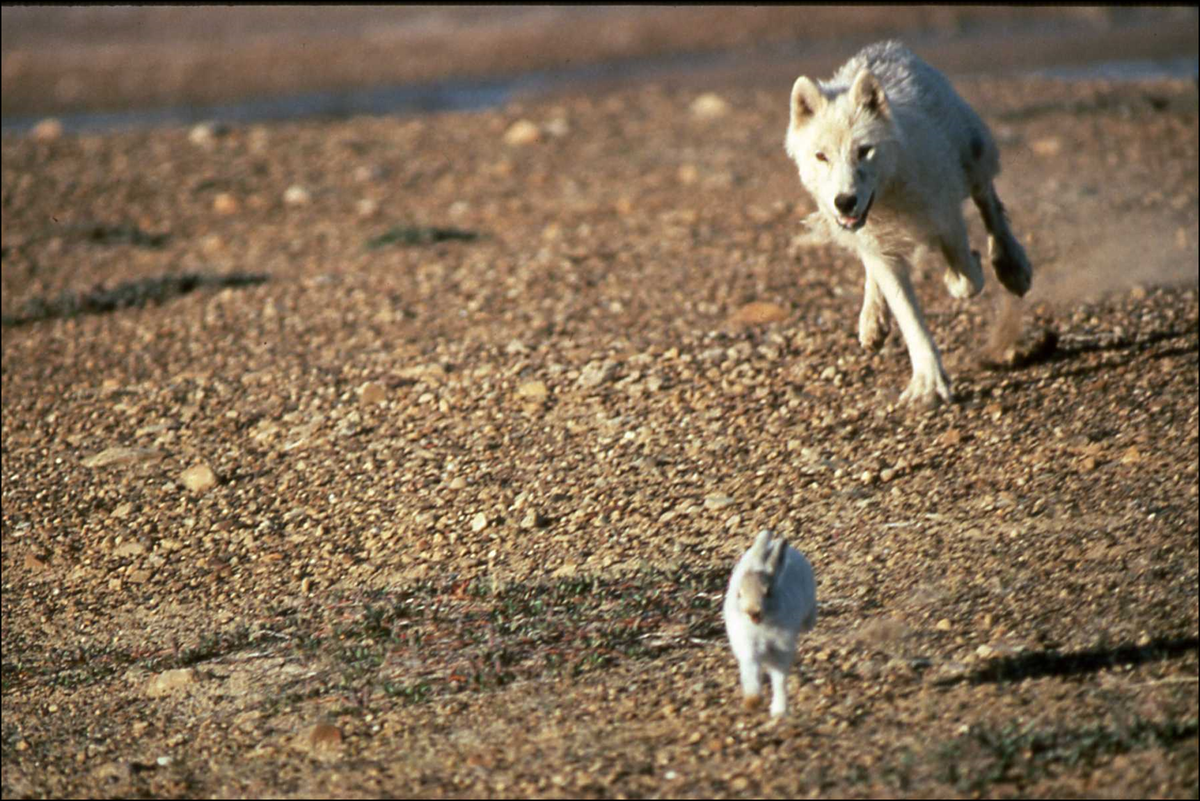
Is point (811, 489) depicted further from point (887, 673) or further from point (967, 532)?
point (887, 673)

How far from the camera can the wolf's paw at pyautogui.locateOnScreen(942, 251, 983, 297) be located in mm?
7754

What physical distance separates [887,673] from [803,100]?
277cm

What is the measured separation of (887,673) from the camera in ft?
17.7

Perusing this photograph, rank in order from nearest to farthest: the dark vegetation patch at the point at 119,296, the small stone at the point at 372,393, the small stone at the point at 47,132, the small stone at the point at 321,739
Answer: the small stone at the point at 321,739 → the small stone at the point at 372,393 → the dark vegetation patch at the point at 119,296 → the small stone at the point at 47,132

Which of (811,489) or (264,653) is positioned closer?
(264,653)

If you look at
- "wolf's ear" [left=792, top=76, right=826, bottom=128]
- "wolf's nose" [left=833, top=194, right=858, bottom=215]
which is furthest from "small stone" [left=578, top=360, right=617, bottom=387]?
"wolf's nose" [left=833, top=194, right=858, bottom=215]

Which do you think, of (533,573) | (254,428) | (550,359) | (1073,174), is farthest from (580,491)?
(1073,174)

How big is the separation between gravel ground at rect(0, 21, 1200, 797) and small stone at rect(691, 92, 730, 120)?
3.48 m

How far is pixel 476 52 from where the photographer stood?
2586 cm

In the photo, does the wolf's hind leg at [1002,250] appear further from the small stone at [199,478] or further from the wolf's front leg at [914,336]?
the small stone at [199,478]

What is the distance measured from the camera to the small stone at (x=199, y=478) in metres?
7.96

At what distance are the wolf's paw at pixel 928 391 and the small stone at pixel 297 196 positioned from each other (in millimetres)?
7608

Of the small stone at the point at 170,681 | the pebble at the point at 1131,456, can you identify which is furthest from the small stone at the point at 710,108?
the small stone at the point at 170,681

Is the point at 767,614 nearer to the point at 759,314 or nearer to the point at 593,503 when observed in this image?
the point at 593,503
